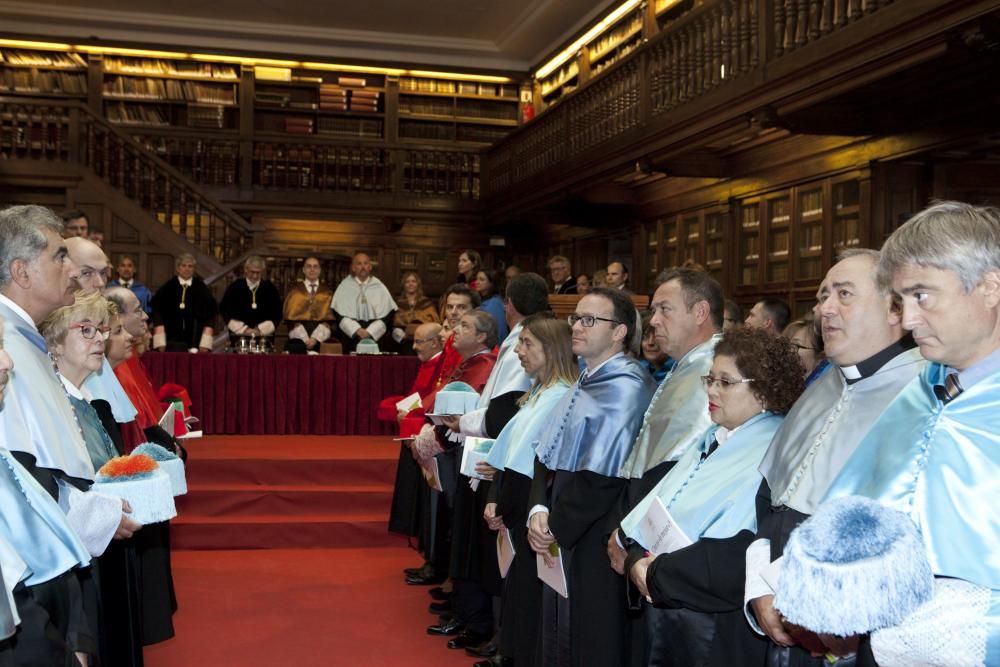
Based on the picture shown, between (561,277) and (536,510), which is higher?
(561,277)

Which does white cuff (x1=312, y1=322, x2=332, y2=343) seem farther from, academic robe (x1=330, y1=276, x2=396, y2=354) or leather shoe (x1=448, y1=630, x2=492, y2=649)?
leather shoe (x1=448, y1=630, x2=492, y2=649)

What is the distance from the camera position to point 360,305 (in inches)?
388

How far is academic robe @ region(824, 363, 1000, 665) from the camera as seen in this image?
1.51 metres

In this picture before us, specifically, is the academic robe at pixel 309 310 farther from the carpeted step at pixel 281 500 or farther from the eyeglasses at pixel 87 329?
the eyeglasses at pixel 87 329

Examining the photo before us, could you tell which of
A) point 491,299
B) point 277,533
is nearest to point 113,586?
point 277,533

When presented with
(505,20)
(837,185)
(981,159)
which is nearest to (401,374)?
(837,185)

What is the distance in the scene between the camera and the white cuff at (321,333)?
989cm

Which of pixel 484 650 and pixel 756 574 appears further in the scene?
pixel 484 650

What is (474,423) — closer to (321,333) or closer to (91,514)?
(91,514)

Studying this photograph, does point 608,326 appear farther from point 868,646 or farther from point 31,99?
point 31,99

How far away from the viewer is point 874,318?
7.00ft

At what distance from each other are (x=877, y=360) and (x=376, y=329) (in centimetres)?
789

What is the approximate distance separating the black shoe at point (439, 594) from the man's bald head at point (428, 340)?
1500 millimetres

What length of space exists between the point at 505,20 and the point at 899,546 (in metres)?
12.3
